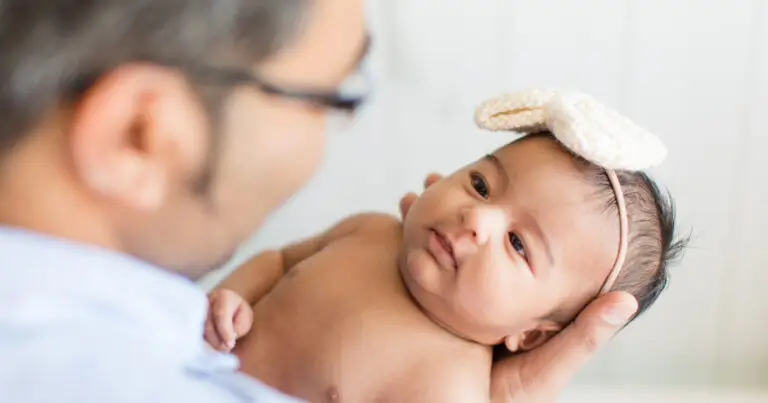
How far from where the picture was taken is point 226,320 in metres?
0.89

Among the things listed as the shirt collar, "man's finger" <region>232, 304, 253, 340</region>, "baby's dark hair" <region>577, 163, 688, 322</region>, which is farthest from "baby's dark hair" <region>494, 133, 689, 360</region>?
the shirt collar

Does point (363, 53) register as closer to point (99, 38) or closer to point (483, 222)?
point (99, 38)

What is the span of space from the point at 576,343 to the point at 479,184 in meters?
0.21

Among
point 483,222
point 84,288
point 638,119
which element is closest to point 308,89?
point 84,288

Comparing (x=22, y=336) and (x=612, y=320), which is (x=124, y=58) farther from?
(x=612, y=320)

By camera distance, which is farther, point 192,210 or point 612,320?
point 612,320

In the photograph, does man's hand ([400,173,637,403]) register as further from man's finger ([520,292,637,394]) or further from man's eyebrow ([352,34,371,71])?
man's eyebrow ([352,34,371,71])

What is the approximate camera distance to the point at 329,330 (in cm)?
93

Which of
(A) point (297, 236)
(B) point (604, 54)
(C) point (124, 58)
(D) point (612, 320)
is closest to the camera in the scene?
(C) point (124, 58)

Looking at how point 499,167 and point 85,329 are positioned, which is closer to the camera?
point 85,329

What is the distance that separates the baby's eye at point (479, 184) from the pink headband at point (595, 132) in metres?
0.07

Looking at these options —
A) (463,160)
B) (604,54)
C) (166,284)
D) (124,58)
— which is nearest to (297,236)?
(463,160)

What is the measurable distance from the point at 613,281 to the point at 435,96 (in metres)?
0.51

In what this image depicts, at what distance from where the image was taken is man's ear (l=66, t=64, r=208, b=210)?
478 millimetres
